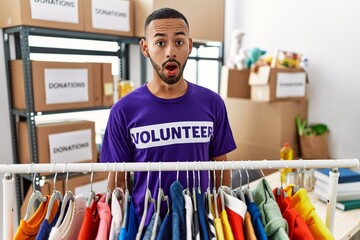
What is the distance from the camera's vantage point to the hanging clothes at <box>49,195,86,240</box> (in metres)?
0.68

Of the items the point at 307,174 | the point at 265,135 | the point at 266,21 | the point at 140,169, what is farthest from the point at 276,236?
the point at 266,21

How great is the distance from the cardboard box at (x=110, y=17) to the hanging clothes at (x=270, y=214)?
5.26ft

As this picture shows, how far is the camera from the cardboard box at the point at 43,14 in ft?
5.54

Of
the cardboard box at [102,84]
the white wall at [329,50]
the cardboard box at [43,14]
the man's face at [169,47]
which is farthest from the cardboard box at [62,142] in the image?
the white wall at [329,50]

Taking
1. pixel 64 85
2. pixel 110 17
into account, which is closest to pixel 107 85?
pixel 64 85

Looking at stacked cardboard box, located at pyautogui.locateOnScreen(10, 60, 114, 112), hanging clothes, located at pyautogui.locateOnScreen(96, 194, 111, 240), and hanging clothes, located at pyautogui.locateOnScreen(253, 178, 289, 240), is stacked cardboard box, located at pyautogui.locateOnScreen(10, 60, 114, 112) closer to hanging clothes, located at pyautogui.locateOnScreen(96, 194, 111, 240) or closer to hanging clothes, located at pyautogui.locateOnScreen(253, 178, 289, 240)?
hanging clothes, located at pyautogui.locateOnScreen(96, 194, 111, 240)

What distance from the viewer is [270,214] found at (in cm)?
75

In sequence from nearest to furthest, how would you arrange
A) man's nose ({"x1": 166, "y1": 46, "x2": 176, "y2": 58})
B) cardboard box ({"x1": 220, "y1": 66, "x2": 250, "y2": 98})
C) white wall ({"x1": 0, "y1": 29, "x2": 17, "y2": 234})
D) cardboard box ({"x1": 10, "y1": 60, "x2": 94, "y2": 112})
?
1. man's nose ({"x1": 166, "y1": 46, "x2": 176, "y2": 58})
2. cardboard box ({"x1": 10, "y1": 60, "x2": 94, "y2": 112})
3. white wall ({"x1": 0, "y1": 29, "x2": 17, "y2": 234})
4. cardboard box ({"x1": 220, "y1": 66, "x2": 250, "y2": 98})

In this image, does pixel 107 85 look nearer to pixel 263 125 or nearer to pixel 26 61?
pixel 26 61

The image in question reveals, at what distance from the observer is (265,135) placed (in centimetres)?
240

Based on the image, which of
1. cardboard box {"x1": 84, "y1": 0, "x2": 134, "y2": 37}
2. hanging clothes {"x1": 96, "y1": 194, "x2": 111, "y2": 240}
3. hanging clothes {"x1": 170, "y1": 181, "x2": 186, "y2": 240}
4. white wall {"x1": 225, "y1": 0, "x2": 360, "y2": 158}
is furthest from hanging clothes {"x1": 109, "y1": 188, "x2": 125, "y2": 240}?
white wall {"x1": 225, "y1": 0, "x2": 360, "y2": 158}

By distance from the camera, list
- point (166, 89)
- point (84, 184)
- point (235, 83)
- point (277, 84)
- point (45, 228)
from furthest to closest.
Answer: point (235, 83), point (277, 84), point (84, 184), point (166, 89), point (45, 228)

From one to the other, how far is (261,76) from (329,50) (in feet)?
1.95

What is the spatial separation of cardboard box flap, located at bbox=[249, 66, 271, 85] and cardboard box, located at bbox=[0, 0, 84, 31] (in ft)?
4.37
